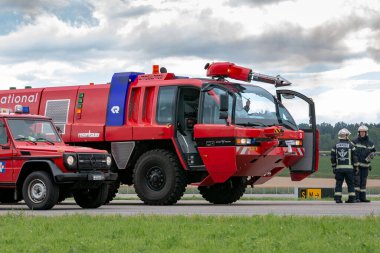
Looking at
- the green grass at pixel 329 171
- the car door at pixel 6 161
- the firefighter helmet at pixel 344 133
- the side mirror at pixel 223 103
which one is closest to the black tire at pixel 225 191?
the firefighter helmet at pixel 344 133

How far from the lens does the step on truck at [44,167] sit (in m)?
17.0

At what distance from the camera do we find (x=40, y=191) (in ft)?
56.2

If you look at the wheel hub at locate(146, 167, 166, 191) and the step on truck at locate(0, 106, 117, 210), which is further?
the wheel hub at locate(146, 167, 166, 191)

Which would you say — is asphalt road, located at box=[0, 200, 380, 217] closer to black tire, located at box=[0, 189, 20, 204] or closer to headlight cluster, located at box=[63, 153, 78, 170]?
black tire, located at box=[0, 189, 20, 204]

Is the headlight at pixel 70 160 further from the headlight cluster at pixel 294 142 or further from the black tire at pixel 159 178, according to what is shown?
the headlight cluster at pixel 294 142

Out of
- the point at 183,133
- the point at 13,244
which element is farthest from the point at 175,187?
the point at 13,244

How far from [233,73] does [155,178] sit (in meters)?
3.27

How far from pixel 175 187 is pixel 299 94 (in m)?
3.81

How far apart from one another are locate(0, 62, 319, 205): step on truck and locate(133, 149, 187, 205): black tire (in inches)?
0.9

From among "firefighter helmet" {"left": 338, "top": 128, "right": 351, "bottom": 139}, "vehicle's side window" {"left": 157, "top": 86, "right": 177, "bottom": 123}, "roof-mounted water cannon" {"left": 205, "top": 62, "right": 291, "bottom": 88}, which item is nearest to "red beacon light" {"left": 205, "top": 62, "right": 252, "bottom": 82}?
"roof-mounted water cannon" {"left": 205, "top": 62, "right": 291, "bottom": 88}

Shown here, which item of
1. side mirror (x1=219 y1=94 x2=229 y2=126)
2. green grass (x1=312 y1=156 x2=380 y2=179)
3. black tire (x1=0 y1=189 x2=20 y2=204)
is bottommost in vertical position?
green grass (x1=312 y1=156 x2=380 y2=179)

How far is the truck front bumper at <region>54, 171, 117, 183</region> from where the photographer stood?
1678 cm

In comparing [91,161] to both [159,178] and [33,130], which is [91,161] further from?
[159,178]

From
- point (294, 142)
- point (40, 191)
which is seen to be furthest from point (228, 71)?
point (40, 191)
